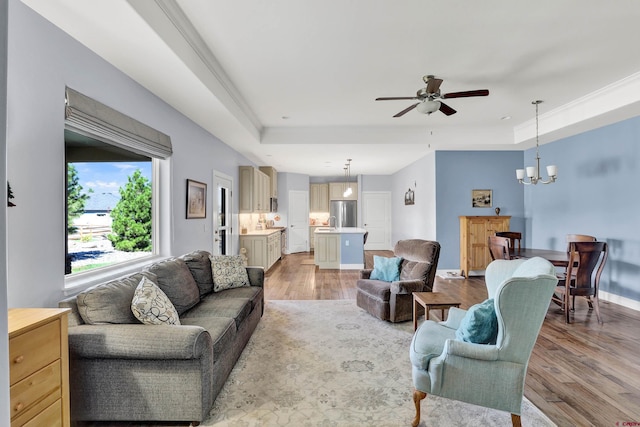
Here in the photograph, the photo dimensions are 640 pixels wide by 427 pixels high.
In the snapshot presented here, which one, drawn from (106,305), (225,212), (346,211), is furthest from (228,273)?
(346,211)

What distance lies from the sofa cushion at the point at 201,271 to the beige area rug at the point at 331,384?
2.36ft

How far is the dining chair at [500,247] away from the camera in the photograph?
4348mm

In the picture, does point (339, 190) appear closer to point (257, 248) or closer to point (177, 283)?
point (257, 248)

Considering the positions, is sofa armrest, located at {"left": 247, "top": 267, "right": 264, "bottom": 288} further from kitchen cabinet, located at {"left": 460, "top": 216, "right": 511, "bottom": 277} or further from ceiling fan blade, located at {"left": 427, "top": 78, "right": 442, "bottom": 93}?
kitchen cabinet, located at {"left": 460, "top": 216, "right": 511, "bottom": 277}

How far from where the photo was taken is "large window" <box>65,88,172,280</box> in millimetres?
2355

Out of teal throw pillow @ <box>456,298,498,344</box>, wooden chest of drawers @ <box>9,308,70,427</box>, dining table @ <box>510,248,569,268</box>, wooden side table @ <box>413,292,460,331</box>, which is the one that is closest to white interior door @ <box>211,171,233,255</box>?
wooden side table @ <box>413,292,460,331</box>

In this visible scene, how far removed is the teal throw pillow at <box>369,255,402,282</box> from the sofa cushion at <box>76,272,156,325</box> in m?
2.90

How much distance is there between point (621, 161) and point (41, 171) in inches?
258

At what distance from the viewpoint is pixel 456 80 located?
3730mm

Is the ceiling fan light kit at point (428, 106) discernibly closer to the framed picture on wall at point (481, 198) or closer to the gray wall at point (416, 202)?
the gray wall at point (416, 202)

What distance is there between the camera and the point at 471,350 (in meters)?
1.79

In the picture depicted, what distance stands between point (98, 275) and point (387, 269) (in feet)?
10.3

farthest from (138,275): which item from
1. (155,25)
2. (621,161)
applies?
(621,161)

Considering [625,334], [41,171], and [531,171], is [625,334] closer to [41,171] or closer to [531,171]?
[531,171]
